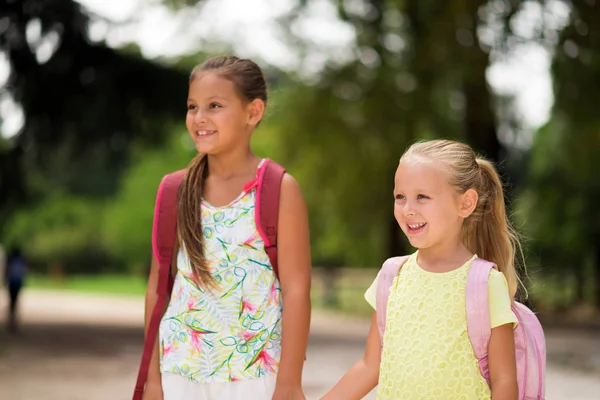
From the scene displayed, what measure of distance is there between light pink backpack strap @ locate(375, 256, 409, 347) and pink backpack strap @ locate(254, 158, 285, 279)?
0.38 meters

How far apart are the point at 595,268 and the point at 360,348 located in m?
14.4

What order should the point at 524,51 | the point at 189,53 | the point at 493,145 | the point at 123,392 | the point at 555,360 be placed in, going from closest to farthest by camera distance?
the point at 123,392 < the point at 555,360 < the point at 524,51 < the point at 493,145 < the point at 189,53

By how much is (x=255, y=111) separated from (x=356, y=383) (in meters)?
1.02

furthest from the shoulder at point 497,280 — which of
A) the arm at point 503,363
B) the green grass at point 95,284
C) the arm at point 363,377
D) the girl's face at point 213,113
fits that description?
the green grass at point 95,284

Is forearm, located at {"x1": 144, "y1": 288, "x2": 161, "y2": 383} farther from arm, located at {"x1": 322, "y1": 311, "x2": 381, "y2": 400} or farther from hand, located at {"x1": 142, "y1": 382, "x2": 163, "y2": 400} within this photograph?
arm, located at {"x1": 322, "y1": 311, "x2": 381, "y2": 400}

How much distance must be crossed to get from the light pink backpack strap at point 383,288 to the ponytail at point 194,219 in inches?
21.5

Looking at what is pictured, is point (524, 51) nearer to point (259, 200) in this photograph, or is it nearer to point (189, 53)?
point (189, 53)

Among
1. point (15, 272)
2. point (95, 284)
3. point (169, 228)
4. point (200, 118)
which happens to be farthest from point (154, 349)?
point (95, 284)

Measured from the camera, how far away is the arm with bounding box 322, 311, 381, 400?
124 inches

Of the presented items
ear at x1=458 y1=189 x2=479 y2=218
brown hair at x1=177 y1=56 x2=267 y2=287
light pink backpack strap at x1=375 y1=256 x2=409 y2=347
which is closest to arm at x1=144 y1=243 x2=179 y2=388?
brown hair at x1=177 y1=56 x2=267 y2=287

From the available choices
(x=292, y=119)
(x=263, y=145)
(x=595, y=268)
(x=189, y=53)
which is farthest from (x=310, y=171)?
(x=263, y=145)

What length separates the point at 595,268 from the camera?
29422 mm

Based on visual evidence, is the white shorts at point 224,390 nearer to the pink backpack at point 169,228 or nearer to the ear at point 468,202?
the pink backpack at point 169,228

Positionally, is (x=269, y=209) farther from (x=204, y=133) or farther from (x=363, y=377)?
(x=363, y=377)
